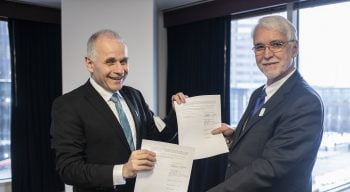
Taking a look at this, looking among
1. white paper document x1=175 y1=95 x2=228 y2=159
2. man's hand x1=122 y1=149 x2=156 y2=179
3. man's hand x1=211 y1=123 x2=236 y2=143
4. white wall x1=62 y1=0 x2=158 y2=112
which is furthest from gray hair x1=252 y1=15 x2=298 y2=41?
white wall x1=62 y1=0 x2=158 y2=112

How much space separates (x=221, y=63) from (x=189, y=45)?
53 cm

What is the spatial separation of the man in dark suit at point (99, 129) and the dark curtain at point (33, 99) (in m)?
2.43

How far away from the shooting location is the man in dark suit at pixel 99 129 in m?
1.31

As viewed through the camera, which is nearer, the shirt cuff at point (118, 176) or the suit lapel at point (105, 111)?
the shirt cuff at point (118, 176)

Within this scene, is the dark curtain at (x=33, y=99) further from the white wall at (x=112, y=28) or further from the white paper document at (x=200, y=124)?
the white paper document at (x=200, y=124)

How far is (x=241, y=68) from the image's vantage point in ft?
11.4

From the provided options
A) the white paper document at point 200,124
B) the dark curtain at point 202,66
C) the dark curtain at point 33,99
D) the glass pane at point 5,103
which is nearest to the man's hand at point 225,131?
the white paper document at point 200,124

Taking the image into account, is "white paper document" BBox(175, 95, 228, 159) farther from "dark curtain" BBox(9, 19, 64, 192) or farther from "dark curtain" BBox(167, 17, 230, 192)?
"dark curtain" BBox(9, 19, 64, 192)

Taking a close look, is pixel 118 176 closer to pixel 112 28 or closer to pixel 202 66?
pixel 112 28

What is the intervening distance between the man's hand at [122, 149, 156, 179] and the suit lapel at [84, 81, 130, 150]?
223mm

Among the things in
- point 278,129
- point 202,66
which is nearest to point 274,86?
point 278,129

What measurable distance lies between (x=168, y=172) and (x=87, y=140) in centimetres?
38

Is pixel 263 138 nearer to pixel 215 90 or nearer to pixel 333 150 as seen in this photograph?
pixel 333 150

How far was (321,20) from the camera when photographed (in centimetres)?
290
